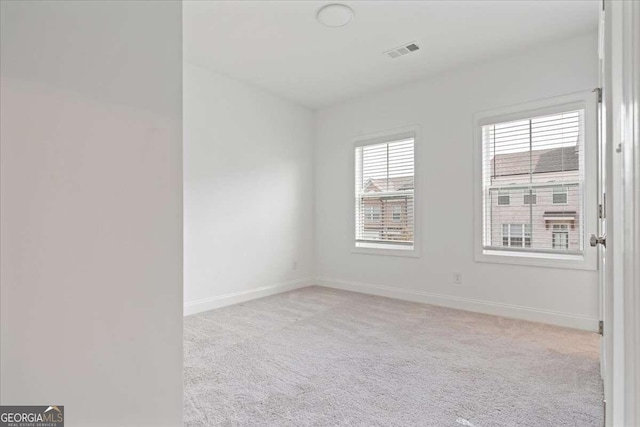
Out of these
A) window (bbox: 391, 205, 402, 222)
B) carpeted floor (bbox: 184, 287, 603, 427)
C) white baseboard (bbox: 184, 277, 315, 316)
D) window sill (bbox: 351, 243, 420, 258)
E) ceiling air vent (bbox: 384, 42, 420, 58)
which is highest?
ceiling air vent (bbox: 384, 42, 420, 58)

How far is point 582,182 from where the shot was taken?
324cm

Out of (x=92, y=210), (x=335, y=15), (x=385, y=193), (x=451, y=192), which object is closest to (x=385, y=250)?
(x=385, y=193)

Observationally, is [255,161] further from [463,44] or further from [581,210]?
[581,210]

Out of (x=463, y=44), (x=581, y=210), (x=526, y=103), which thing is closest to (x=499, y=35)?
(x=463, y=44)

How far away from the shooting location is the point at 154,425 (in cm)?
110

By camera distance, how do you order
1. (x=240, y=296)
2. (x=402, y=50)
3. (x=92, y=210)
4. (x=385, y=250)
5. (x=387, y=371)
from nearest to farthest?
1. (x=92, y=210)
2. (x=387, y=371)
3. (x=402, y=50)
4. (x=240, y=296)
5. (x=385, y=250)

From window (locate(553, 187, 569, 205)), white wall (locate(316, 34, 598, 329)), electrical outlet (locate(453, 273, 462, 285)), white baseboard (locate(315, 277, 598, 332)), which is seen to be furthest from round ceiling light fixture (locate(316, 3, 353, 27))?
white baseboard (locate(315, 277, 598, 332))

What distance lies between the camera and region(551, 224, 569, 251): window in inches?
132

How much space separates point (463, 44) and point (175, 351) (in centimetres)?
359

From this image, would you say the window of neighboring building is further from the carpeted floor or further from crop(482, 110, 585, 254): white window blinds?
the carpeted floor

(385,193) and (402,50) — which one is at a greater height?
(402,50)

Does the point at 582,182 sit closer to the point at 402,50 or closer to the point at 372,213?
the point at 402,50

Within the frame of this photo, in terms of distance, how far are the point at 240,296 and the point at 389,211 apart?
86.9 inches

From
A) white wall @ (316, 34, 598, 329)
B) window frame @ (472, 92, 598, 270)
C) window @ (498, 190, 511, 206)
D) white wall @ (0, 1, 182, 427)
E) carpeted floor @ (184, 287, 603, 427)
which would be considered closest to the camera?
white wall @ (0, 1, 182, 427)
